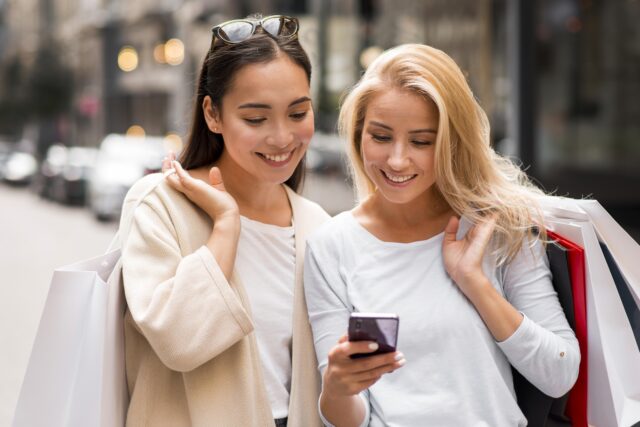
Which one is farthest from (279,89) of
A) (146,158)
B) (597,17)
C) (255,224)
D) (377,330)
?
(597,17)

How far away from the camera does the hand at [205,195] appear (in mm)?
2496

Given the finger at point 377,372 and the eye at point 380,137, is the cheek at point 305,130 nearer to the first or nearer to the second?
the eye at point 380,137

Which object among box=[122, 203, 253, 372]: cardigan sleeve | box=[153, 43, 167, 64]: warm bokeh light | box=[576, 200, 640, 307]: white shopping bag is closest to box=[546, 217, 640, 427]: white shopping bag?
box=[576, 200, 640, 307]: white shopping bag

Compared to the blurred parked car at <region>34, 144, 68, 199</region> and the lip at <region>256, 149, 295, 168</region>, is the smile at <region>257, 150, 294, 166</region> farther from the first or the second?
the blurred parked car at <region>34, 144, 68, 199</region>

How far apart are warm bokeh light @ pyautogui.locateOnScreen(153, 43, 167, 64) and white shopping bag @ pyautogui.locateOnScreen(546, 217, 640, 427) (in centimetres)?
4376

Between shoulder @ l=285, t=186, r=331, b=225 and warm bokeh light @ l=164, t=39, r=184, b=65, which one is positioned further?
warm bokeh light @ l=164, t=39, r=184, b=65

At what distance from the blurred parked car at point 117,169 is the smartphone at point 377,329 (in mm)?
18087

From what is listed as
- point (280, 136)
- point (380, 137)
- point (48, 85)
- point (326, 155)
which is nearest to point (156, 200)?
point (280, 136)

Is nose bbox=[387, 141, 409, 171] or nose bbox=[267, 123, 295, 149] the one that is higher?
nose bbox=[267, 123, 295, 149]

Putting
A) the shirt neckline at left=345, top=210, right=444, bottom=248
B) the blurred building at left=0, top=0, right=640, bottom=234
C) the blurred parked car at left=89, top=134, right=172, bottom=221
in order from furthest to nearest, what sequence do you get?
the blurred parked car at left=89, top=134, right=172, bottom=221, the blurred building at left=0, top=0, right=640, bottom=234, the shirt neckline at left=345, top=210, right=444, bottom=248

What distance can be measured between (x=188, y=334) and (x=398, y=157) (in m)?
0.68

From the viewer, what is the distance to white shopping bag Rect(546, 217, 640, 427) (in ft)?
7.70

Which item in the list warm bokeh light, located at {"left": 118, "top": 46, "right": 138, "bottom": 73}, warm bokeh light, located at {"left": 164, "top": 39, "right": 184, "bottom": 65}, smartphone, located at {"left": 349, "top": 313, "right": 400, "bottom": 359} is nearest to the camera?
smartphone, located at {"left": 349, "top": 313, "right": 400, "bottom": 359}

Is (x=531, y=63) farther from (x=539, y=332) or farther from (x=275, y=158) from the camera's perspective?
(x=539, y=332)
